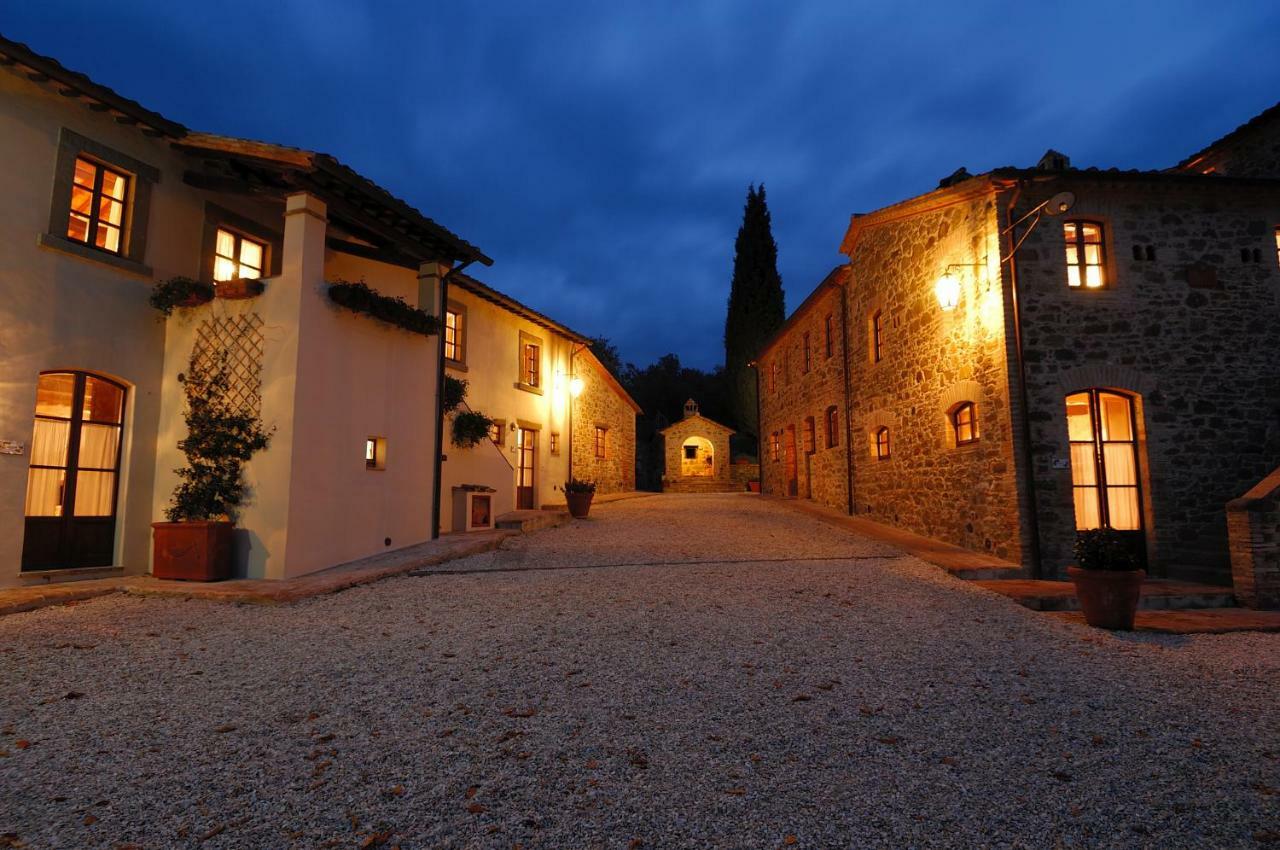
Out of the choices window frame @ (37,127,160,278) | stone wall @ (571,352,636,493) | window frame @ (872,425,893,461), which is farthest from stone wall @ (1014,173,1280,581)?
stone wall @ (571,352,636,493)

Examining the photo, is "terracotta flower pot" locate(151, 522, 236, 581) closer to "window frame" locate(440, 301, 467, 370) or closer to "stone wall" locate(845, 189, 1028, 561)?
"window frame" locate(440, 301, 467, 370)

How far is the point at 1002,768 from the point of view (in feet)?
8.57

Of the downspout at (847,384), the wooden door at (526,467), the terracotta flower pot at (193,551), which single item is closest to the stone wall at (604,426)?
the wooden door at (526,467)

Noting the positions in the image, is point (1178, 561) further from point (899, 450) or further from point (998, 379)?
point (899, 450)

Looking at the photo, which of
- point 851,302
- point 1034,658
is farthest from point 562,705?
point 851,302

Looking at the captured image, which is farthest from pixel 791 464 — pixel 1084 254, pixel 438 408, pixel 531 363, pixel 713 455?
pixel 438 408

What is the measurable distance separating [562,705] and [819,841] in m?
1.58

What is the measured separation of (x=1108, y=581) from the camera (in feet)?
17.2

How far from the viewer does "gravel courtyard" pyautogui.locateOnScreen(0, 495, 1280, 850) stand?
2178 mm

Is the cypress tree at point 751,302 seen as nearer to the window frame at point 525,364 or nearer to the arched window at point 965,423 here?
the window frame at point 525,364

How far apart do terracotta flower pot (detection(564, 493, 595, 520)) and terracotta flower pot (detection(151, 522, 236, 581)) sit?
6929 millimetres

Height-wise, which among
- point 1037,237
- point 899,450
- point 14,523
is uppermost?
point 1037,237

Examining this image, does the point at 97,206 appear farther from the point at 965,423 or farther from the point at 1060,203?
the point at 965,423

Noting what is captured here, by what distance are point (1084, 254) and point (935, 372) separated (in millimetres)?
2322
